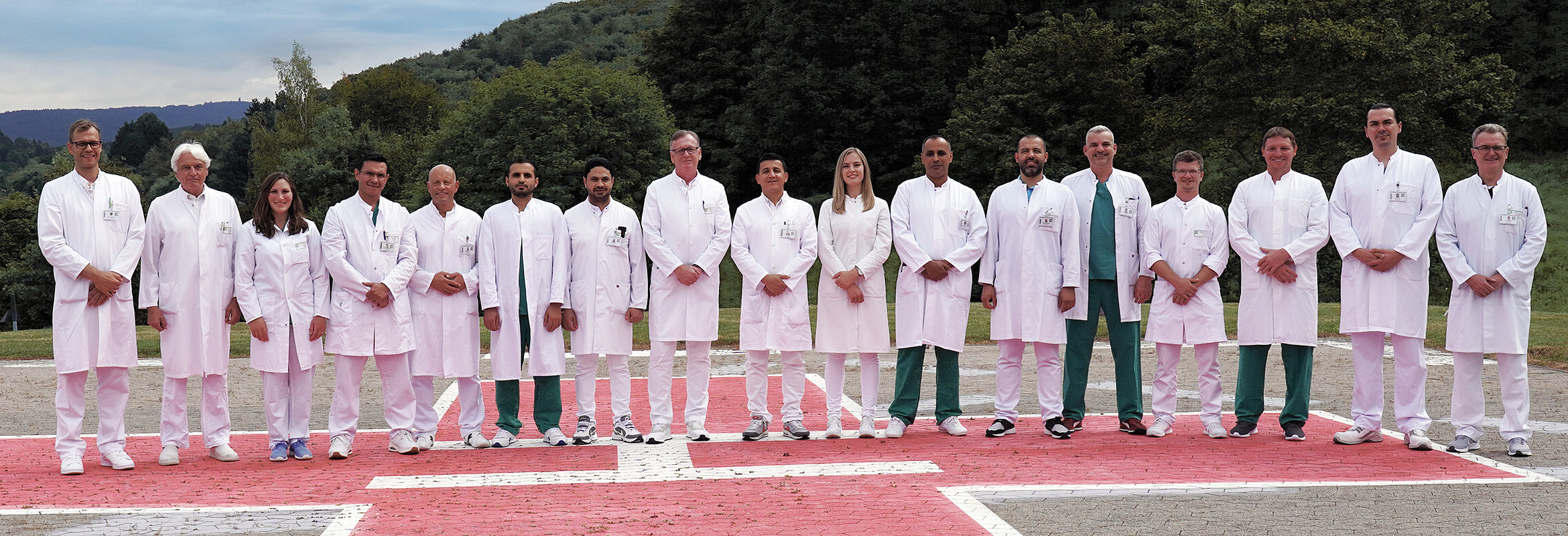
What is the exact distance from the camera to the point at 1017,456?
26.1ft

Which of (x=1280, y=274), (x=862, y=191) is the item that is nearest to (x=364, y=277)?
(x=862, y=191)

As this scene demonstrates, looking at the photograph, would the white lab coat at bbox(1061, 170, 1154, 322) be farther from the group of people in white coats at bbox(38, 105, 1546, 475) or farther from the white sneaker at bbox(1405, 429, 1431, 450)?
the white sneaker at bbox(1405, 429, 1431, 450)

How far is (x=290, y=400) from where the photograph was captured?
838 cm

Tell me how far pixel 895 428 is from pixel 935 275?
1.14 meters

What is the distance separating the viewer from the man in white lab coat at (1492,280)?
314 inches

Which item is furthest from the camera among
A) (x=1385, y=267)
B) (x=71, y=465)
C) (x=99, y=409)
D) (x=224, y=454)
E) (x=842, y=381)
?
(x=842, y=381)

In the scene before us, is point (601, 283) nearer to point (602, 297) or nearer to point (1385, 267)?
point (602, 297)

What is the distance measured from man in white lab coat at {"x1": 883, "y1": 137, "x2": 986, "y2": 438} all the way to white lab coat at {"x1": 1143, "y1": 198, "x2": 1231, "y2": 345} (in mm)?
1310

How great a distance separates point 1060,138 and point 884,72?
9.36 metres

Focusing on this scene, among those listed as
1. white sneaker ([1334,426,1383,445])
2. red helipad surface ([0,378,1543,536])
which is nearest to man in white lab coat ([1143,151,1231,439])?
red helipad surface ([0,378,1543,536])

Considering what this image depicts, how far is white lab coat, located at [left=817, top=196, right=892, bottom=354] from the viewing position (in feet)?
29.2

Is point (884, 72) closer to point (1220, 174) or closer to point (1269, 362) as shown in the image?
point (1220, 174)

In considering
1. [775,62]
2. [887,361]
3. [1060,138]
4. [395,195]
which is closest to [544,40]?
Result: [395,195]

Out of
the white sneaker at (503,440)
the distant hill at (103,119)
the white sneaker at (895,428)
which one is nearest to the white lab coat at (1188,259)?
the white sneaker at (895,428)
